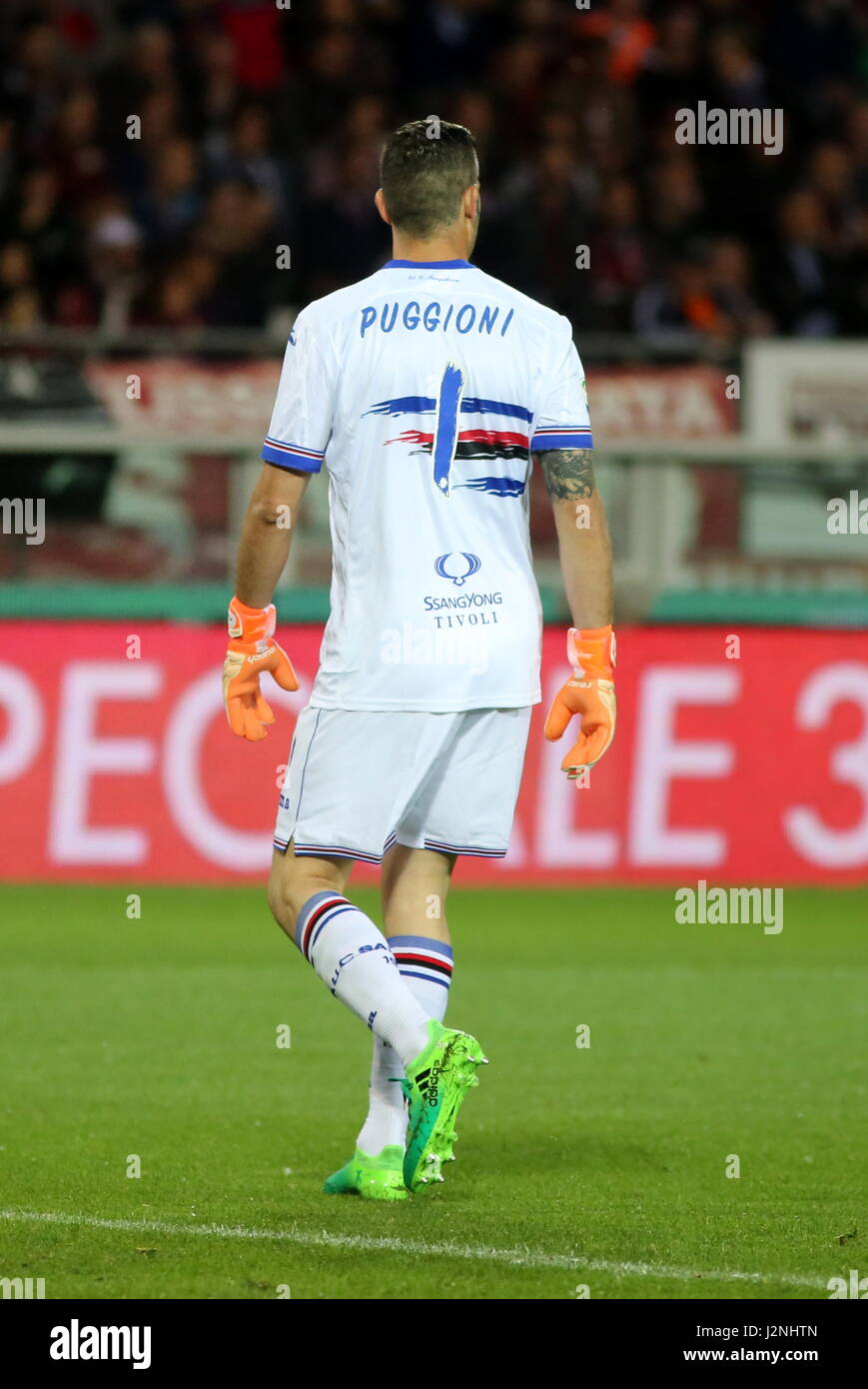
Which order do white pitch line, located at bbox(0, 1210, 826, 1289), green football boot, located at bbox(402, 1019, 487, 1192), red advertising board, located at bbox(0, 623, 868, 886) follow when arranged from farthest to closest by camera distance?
red advertising board, located at bbox(0, 623, 868, 886) < green football boot, located at bbox(402, 1019, 487, 1192) < white pitch line, located at bbox(0, 1210, 826, 1289)

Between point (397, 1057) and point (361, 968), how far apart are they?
1.16 ft

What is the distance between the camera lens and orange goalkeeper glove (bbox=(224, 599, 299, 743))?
5262 mm

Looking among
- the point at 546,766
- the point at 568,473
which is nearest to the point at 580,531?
the point at 568,473

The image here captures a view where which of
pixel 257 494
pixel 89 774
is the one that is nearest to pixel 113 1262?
pixel 257 494

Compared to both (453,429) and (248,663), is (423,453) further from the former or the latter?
(248,663)

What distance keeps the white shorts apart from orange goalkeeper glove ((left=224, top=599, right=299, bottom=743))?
123 mm

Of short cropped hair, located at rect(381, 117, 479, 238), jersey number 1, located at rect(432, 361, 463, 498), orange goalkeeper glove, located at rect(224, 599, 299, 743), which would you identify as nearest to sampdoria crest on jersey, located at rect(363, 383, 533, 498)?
jersey number 1, located at rect(432, 361, 463, 498)

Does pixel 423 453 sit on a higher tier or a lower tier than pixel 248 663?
higher

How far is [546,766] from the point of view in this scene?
36.7 feet

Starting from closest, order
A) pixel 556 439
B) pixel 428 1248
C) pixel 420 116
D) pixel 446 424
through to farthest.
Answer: pixel 428 1248, pixel 446 424, pixel 556 439, pixel 420 116

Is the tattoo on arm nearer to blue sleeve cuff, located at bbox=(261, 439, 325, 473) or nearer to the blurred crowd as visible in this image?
blue sleeve cuff, located at bbox=(261, 439, 325, 473)

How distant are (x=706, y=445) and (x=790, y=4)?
21.0 ft

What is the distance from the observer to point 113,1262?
15.0 ft

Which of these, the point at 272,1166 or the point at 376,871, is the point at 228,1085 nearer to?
the point at 272,1166
